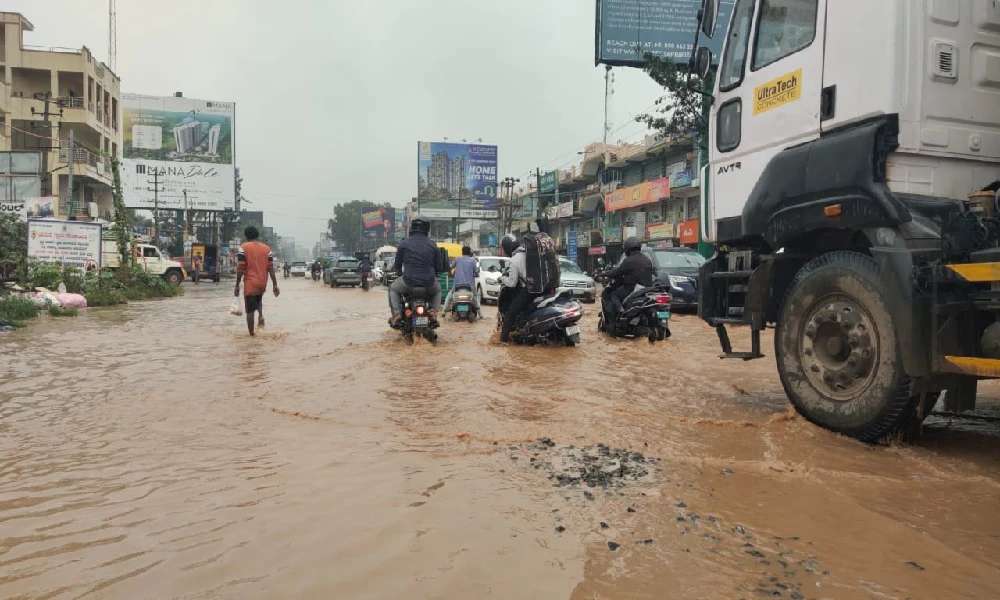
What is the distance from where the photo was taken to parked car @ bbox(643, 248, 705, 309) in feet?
45.7

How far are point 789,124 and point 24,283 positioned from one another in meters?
16.1

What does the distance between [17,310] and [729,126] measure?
39.2 feet

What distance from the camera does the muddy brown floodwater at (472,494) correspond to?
2305mm

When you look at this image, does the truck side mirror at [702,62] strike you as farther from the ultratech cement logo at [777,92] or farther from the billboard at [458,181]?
the billboard at [458,181]

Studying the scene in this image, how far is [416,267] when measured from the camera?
351 inches

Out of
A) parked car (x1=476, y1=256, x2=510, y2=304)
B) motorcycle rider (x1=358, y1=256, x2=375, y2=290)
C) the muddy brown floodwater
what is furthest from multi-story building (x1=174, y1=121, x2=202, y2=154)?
the muddy brown floodwater

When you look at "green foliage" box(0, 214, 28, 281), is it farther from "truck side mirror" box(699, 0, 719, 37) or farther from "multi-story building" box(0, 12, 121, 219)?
"multi-story building" box(0, 12, 121, 219)

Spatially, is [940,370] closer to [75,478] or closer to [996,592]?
[996,592]

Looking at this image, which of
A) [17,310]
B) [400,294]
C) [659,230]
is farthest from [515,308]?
[659,230]

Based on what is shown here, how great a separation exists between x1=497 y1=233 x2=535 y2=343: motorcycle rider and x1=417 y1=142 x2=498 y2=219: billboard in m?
44.7

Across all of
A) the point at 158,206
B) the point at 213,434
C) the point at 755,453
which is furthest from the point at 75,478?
the point at 158,206

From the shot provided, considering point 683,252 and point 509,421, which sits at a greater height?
point 683,252

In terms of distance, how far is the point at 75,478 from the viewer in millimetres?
3400

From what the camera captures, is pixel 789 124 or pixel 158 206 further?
pixel 158 206
